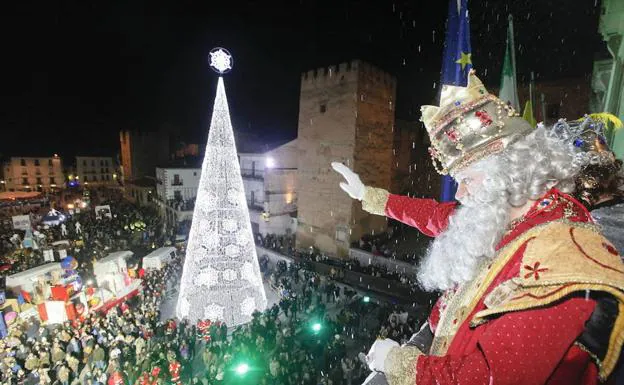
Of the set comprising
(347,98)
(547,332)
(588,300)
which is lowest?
(547,332)

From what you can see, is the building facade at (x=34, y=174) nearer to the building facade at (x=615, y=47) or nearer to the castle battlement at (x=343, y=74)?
the castle battlement at (x=343, y=74)

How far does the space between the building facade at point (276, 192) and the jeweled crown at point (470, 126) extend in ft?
76.0

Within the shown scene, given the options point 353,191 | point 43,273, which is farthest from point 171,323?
point 353,191

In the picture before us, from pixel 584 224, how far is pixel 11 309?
18.3 metres

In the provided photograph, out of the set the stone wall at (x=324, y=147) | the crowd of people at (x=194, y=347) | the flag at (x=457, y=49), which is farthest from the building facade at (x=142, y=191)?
the flag at (x=457, y=49)

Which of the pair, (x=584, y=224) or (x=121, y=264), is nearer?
(x=584, y=224)

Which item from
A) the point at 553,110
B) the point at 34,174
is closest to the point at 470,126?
the point at 553,110

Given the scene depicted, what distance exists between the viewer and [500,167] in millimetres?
1955

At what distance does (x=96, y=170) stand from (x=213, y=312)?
58957 millimetres

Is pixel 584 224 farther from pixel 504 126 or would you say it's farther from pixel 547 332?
pixel 504 126

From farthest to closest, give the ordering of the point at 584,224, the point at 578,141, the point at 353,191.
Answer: the point at 353,191 < the point at 578,141 < the point at 584,224

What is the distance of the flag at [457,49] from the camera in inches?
283

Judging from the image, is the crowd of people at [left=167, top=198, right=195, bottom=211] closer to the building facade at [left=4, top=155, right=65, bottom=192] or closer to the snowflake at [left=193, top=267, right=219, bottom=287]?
the snowflake at [left=193, top=267, right=219, bottom=287]

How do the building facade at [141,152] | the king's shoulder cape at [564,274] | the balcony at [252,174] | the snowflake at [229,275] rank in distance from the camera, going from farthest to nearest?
the building facade at [141,152] < the balcony at [252,174] < the snowflake at [229,275] < the king's shoulder cape at [564,274]
